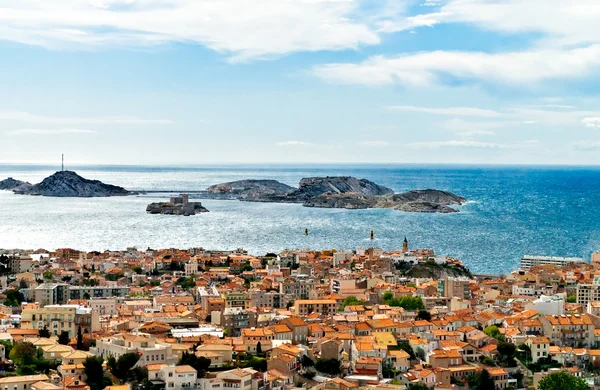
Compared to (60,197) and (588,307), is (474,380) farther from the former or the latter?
(60,197)

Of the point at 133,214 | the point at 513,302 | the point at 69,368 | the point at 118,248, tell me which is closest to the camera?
the point at 69,368

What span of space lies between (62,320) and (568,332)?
13.6 meters

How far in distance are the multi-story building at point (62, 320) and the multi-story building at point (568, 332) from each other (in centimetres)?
1222

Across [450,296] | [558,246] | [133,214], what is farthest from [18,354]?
[133,214]

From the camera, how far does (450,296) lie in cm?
2830

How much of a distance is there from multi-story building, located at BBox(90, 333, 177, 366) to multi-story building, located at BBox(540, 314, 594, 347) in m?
10.2

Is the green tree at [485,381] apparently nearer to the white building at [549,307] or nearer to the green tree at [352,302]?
the white building at [549,307]

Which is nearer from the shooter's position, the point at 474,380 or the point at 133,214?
the point at 474,380

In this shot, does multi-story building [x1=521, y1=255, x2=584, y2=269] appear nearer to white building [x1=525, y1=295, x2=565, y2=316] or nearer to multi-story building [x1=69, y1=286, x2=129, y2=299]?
white building [x1=525, y1=295, x2=565, y2=316]

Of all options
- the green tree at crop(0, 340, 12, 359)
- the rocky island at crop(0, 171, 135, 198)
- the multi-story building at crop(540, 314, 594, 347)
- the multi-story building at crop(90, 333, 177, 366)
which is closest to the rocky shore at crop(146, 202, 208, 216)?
the rocky island at crop(0, 171, 135, 198)

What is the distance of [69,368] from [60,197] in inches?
3400

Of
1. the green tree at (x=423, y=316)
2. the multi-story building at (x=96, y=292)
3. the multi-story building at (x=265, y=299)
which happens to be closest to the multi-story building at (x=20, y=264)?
the multi-story building at (x=96, y=292)

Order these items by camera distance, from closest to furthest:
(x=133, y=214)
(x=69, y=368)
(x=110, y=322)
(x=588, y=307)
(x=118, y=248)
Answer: (x=69, y=368)
(x=110, y=322)
(x=588, y=307)
(x=118, y=248)
(x=133, y=214)

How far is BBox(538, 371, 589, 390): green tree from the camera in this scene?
17.0 metres
